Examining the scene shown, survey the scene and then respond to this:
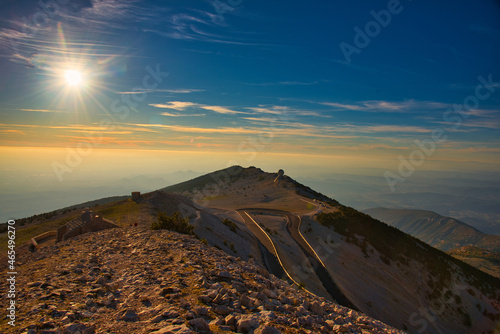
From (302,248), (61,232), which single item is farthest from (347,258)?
(61,232)

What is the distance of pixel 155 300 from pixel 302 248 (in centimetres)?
3020

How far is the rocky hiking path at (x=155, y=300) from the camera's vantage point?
18.6ft

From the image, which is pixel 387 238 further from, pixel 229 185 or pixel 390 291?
pixel 229 185

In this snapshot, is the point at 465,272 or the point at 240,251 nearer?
the point at 240,251

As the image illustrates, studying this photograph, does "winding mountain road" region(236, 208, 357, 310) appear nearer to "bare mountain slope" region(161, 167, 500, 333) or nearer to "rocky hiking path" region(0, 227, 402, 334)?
"bare mountain slope" region(161, 167, 500, 333)

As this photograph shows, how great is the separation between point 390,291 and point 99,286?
3459cm

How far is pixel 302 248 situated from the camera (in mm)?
34375

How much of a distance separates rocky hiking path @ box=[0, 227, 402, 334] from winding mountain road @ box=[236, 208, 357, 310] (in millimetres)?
13369

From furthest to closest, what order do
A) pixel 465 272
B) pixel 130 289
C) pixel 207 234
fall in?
1. pixel 465 272
2. pixel 207 234
3. pixel 130 289

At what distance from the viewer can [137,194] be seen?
1286 inches

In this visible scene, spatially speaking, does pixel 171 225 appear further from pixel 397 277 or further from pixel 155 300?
pixel 397 277

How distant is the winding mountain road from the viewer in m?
24.7

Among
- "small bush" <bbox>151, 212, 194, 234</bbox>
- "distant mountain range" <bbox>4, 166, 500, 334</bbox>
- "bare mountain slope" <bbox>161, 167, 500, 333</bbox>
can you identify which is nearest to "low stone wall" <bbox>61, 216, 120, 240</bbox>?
"distant mountain range" <bbox>4, 166, 500, 334</bbox>

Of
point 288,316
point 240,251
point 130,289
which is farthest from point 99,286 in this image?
point 240,251
